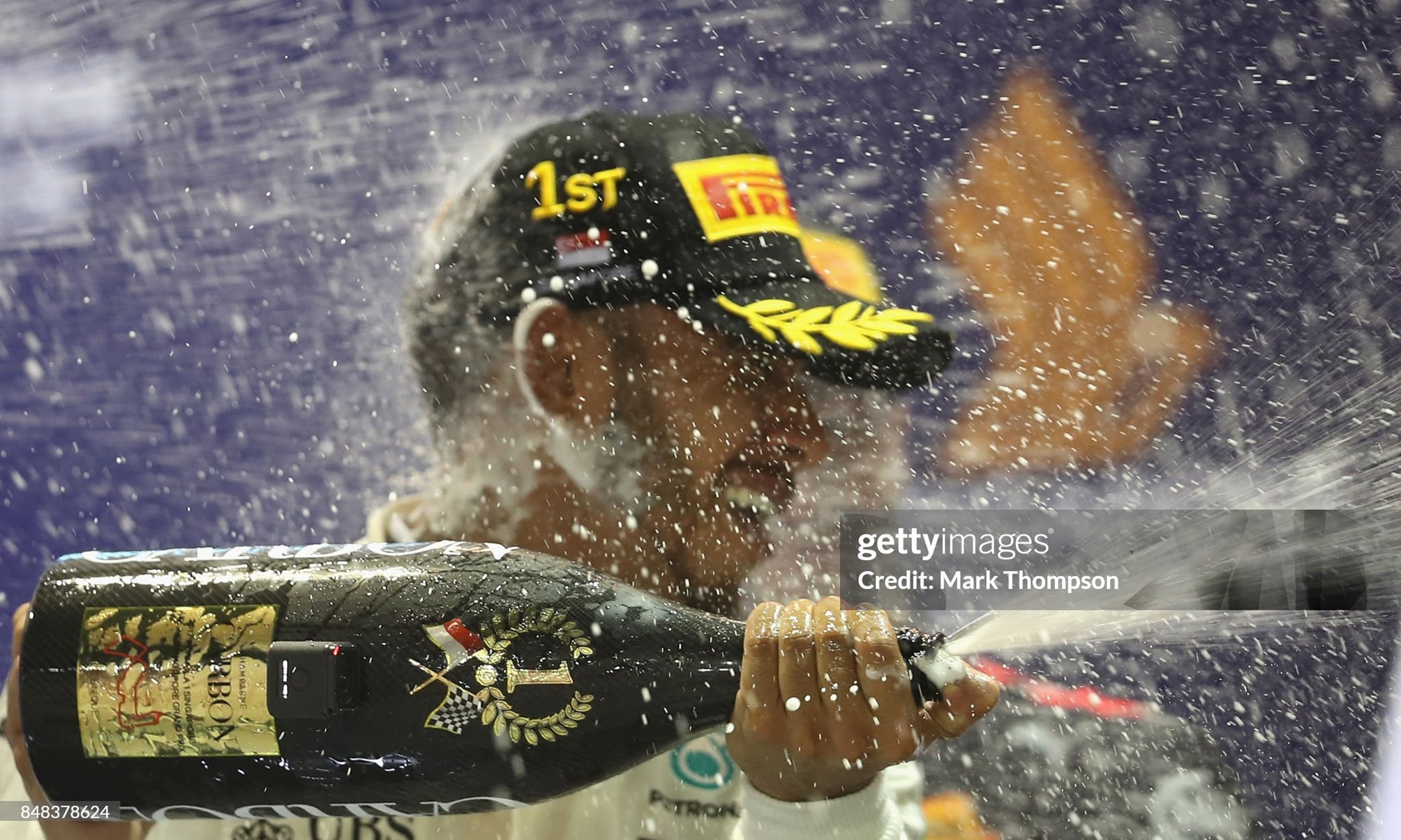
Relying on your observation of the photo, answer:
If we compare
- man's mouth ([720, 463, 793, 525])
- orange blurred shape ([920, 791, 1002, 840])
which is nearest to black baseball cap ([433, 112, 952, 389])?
man's mouth ([720, 463, 793, 525])

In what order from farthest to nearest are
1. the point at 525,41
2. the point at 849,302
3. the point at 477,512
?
the point at 525,41, the point at 477,512, the point at 849,302

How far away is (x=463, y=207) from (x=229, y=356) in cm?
37

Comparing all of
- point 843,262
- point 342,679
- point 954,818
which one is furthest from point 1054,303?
point 342,679

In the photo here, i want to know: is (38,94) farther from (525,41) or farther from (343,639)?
(343,639)

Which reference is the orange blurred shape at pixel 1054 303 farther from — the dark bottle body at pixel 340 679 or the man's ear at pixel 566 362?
the dark bottle body at pixel 340 679

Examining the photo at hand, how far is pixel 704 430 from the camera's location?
917 millimetres

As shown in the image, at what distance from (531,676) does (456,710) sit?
45 millimetres

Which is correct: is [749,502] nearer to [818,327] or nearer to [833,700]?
[818,327]

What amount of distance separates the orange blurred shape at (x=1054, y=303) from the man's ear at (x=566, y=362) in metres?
0.37

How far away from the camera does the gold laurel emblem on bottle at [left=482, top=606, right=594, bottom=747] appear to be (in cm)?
58

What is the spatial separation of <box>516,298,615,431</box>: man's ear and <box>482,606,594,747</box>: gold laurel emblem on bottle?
0.35 m

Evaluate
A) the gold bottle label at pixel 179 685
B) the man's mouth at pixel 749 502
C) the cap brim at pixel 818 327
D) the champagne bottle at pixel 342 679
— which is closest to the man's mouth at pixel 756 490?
the man's mouth at pixel 749 502

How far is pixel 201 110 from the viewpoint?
3.68 feet

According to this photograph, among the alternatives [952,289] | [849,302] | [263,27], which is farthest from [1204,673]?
[263,27]
